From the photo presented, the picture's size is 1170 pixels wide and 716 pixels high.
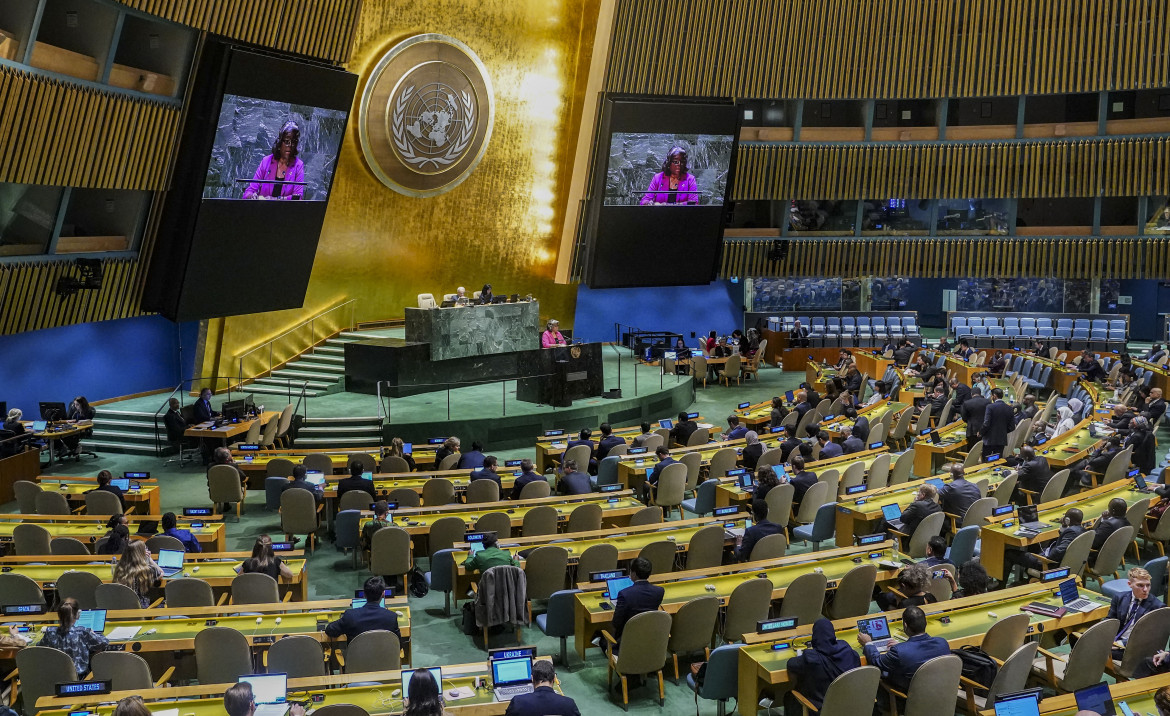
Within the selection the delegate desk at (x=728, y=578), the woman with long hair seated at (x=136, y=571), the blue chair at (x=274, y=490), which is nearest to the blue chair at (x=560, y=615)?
the delegate desk at (x=728, y=578)

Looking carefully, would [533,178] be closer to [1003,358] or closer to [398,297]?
[398,297]

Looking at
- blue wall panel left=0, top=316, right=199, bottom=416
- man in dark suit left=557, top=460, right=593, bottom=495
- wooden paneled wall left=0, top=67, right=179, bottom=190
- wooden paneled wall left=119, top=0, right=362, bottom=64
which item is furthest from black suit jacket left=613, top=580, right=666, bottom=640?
blue wall panel left=0, top=316, right=199, bottom=416

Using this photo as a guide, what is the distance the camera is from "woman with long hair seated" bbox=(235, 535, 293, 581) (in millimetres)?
8977

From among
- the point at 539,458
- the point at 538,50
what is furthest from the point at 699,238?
the point at 539,458

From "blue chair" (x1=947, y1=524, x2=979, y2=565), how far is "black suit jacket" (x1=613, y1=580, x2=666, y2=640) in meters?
3.73

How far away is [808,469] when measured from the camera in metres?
13.2

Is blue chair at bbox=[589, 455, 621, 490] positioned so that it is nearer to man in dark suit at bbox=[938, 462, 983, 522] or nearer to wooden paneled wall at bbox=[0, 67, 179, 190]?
man in dark suit at bbox=[938, 462, 983, 522]

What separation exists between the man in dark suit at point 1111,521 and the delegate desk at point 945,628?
5.21 feet

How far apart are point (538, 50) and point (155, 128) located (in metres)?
10.8

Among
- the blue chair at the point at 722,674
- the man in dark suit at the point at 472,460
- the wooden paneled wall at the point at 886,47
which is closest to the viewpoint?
the blue chair at the point at 722,674

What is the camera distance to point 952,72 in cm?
2634

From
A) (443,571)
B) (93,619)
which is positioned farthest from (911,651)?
(93,619)

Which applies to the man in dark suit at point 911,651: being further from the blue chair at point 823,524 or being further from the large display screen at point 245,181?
the large display screen at point 245,181

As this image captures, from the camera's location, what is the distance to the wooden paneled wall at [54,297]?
15930mm
